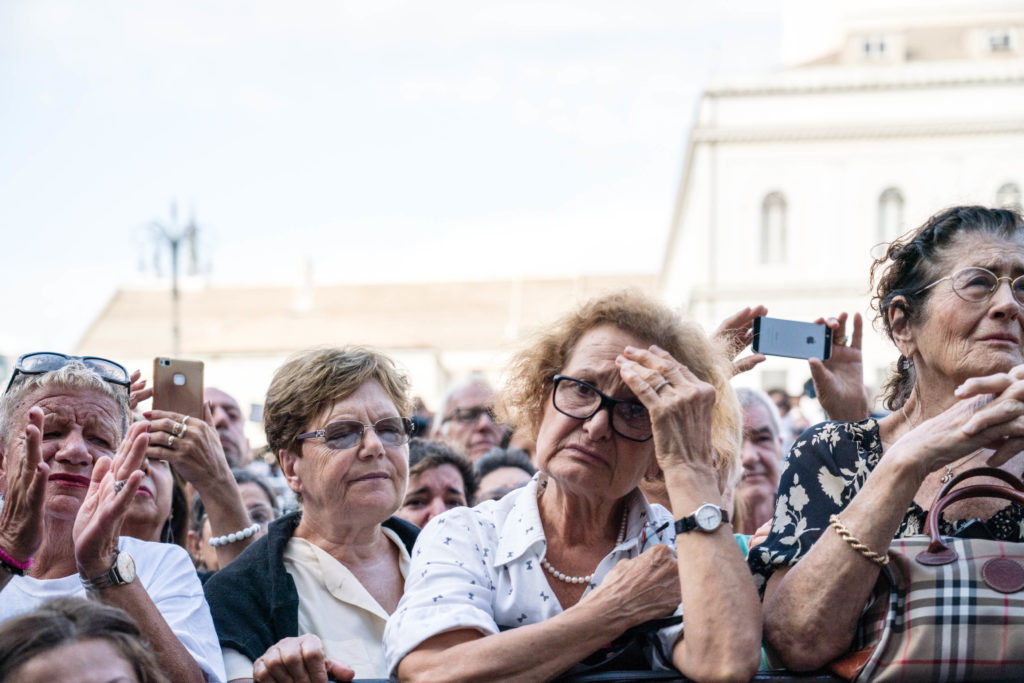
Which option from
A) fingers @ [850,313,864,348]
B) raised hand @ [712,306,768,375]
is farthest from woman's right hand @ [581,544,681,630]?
fingers @ [850,313,864,348]

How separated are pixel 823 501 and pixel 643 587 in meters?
0.51

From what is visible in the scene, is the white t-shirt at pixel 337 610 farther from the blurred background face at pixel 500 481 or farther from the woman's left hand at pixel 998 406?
the woman's left hand at pixel 998 406

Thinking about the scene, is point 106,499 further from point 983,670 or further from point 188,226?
point 188,226

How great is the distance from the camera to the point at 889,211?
4088 cm

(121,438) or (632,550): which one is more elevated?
(121,438)

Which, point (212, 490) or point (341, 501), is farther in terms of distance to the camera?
point (212, 490)

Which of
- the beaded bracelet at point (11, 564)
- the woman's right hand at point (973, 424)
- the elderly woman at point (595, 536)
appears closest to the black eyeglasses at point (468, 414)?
the elderly woman at point (595, 536)

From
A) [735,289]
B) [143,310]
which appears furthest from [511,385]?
[143,310]

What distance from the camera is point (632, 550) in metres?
2.98

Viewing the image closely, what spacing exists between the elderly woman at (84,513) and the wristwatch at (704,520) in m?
1.28

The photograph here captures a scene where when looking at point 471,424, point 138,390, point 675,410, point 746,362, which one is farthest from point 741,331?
point 471,424

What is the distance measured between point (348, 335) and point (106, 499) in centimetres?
5716

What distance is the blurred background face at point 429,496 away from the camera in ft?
15.4

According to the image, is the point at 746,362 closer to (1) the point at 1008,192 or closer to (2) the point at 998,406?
(2) the point at 998,406
